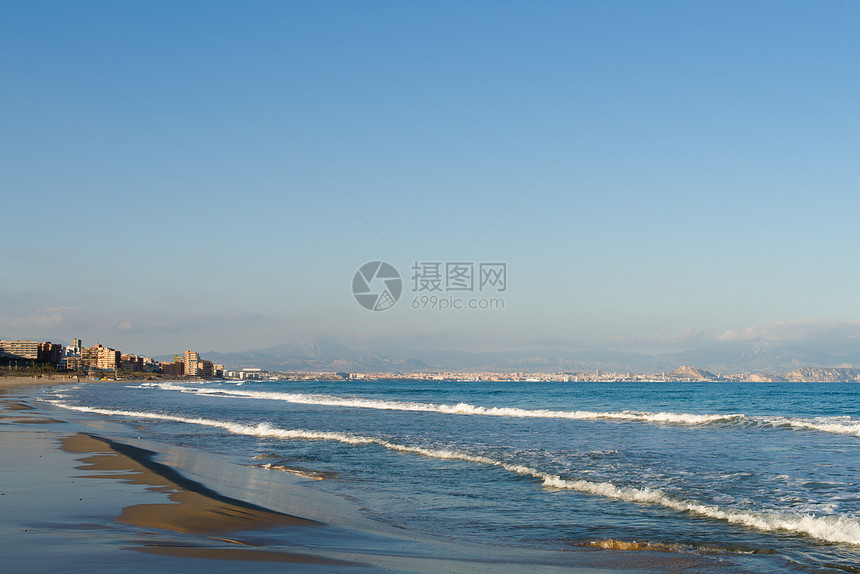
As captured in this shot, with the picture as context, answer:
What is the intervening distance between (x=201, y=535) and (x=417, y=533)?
9.98ft

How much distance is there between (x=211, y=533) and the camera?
8.38m

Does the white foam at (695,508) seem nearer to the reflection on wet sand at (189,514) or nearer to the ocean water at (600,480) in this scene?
the ocean water at (600,480)

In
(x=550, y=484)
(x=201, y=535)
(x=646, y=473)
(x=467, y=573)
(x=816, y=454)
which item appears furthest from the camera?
(x=816, y=454)

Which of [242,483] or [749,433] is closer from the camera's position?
[242,483]

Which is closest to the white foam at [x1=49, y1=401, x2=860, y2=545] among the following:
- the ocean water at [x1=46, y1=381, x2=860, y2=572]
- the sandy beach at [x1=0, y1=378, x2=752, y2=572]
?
the ocean water at [x1=46, y1=381, x2=860, y2=572]

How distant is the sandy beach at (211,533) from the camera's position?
6688 mm

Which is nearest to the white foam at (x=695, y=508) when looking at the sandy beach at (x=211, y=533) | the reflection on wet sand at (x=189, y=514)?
the sandy beach at (x=211, y=533)

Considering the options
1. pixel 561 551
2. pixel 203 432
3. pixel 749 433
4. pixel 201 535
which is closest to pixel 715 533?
pixel 561 551

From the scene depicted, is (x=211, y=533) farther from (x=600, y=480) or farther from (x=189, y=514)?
(x=600, y=480)

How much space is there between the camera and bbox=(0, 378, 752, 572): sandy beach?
21.9ft

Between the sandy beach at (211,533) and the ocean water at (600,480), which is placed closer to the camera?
the sandy beach at (211,533)

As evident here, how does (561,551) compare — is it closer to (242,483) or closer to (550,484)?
(550,484)

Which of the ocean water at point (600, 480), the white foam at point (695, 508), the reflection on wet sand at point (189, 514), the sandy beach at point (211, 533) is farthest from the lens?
the white foam at point (695, 508)

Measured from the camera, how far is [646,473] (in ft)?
47.0
